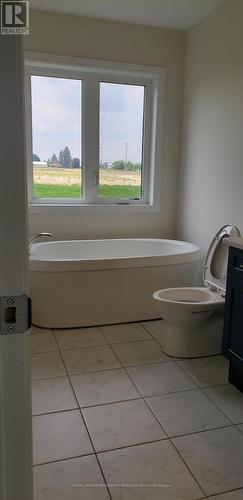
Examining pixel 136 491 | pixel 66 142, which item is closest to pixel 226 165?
pixel 66 142

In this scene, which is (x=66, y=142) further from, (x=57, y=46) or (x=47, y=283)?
(x=47, y=283)

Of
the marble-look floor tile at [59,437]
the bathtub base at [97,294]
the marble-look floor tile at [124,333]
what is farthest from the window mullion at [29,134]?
the marble-look floor tile at [59,437]

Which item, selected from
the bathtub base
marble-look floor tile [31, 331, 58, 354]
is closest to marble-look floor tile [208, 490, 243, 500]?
marble-look floor tile [31, 331, 58, 354]

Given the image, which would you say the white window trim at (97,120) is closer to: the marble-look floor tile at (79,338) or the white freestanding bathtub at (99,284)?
the white freestanding bathtub at (99,284)

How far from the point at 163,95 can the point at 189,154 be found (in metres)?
0.64

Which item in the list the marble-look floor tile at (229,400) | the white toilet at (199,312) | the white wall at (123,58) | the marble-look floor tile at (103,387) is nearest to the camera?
the marble-look floor tile at (229,400)

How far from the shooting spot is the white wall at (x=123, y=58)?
333cm

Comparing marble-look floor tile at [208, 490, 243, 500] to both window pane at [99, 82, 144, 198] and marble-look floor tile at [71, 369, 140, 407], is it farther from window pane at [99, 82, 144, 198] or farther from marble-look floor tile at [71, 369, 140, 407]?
window pane at [99, 82, 144, 198]

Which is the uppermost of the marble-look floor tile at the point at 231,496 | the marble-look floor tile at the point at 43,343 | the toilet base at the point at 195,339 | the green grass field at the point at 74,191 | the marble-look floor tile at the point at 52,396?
the green grass field at the point at 74,191

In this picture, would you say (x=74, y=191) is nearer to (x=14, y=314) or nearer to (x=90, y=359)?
(x=90, y=359)

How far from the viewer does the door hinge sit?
68 cm

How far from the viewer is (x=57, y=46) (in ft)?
11.0

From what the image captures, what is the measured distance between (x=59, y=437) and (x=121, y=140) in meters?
2.91

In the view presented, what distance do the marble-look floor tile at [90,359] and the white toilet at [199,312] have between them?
0.40 meters
